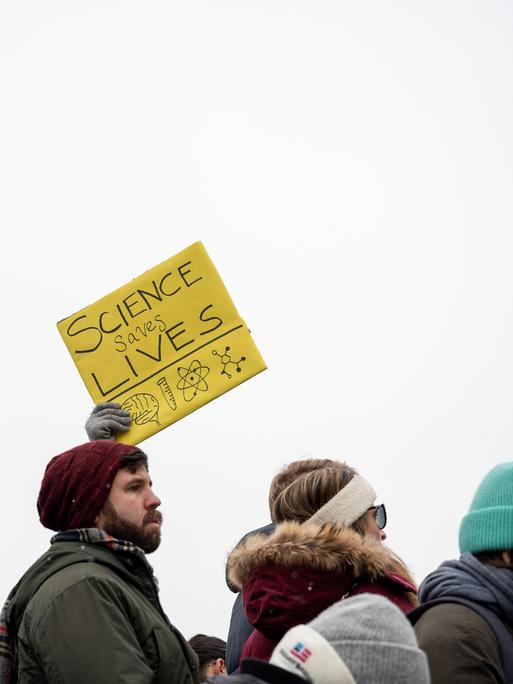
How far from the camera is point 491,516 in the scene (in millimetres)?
3002

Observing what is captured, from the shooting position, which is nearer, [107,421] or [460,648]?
[460,648]

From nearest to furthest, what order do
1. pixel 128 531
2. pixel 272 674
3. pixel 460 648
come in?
pixel 272 674 < pixel 460 648 < pixel 128 531

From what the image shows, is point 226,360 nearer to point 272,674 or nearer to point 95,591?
point 95,591

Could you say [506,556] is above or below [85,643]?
below

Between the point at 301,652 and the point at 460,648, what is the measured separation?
0.83 m

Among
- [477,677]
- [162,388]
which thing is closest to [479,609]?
[477,677]

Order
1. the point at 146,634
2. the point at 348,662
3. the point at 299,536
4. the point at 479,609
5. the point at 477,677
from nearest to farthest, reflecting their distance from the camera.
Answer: the point at 348,662 < the point at 477,677 < the point at 479,609 < the point at 299,536 < the point at 146,634

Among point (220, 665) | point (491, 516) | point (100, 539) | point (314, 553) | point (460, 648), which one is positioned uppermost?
point (100, 539)

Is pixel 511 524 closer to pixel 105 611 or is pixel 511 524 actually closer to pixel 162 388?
pixel 105 611

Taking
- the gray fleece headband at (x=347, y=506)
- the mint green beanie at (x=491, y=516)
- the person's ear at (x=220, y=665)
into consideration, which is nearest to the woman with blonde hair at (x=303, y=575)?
the gray fleece headband at (x=347, y=506)

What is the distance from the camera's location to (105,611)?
10.5ft

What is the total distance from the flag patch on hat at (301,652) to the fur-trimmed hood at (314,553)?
100cm

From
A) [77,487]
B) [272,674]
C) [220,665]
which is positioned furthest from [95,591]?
[220,665]

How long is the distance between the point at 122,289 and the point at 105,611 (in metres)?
1.88
